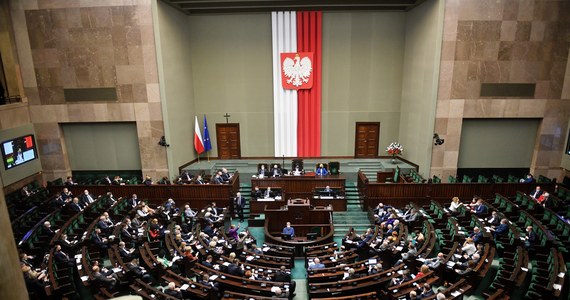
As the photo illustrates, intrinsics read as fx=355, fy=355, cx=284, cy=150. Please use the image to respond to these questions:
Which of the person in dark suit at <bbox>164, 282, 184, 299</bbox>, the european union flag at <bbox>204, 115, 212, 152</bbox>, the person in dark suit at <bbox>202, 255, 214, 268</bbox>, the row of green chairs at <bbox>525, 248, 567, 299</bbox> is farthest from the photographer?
the european union flag at <bbox>204, 115, 212, 152</bbox>

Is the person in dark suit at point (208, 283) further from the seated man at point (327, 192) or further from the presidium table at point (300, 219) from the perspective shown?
the seated man at point (327, 192)

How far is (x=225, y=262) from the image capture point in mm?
9359

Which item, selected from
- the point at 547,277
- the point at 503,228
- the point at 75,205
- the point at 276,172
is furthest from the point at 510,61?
the point at 75,205

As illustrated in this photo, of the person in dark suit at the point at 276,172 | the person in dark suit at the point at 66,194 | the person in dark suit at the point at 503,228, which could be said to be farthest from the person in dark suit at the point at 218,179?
the person in dark suit at the point at 503,228

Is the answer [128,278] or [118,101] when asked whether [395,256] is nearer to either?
[128,278]

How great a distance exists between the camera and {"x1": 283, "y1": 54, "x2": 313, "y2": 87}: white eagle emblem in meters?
18.2

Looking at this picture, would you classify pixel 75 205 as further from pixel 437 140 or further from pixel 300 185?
pixel 437 140

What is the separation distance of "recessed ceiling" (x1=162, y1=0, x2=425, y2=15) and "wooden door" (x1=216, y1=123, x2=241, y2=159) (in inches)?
233

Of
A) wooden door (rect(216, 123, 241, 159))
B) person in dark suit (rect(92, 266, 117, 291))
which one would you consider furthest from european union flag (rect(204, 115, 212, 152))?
→ person in dark suit (rect(92, 266, 117, 291))

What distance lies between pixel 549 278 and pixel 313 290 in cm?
545

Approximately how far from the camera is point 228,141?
19516mm

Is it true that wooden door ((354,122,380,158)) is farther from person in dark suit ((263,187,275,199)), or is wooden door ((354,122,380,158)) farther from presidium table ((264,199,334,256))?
presidium table ((264,199,334,256))

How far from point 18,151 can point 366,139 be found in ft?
53.5

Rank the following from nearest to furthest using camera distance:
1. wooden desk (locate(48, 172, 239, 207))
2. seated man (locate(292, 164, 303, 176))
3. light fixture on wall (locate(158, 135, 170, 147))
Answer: wooden desk (locate(48, 172, 239, 207)) → seated man (locate(292, 164, 303, 176)) → light fixture on wall (locate(158, 135, 170, 147))
